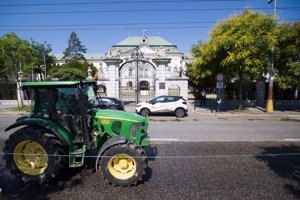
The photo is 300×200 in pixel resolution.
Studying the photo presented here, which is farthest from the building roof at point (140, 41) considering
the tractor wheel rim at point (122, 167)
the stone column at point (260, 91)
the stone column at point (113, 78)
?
the tractor wheel rim at point (122, 167)

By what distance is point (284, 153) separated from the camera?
6039mm

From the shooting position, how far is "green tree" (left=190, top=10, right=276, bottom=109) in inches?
517

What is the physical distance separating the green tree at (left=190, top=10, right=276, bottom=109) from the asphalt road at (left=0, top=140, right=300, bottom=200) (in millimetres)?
8870

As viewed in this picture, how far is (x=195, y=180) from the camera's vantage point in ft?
13.9

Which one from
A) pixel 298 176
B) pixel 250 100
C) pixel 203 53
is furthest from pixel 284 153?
pixel 250 100

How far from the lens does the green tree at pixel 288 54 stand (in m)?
14.3

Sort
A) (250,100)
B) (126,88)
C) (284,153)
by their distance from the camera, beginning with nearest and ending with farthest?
(284,153)
(250,100)
(126,88)

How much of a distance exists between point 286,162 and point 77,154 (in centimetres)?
552

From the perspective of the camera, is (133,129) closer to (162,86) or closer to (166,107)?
(166,107)

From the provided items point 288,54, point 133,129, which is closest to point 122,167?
point 133,129

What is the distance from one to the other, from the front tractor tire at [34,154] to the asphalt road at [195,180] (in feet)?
0.83

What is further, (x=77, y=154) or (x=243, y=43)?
(x=243, y=43)

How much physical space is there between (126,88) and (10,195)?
18.1 m

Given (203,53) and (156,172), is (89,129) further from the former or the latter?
(203,53)
